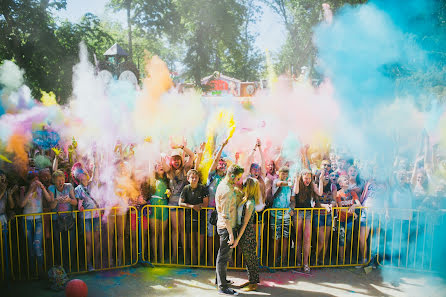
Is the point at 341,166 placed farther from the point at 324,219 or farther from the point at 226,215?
the point at 226,215

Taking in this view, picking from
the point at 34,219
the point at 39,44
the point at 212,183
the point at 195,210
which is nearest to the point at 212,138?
the point at 212,183

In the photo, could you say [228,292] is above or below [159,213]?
below

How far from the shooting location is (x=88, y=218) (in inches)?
211

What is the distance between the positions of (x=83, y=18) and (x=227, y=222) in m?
17.0

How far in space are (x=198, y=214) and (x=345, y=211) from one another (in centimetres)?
223

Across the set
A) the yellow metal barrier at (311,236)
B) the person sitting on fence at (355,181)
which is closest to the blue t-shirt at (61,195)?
the yellow metal barrier at (311,236)

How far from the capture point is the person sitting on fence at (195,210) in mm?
5391

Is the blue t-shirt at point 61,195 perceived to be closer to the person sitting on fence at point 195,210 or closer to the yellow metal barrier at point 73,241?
the yellow metal barrier at point 73,241

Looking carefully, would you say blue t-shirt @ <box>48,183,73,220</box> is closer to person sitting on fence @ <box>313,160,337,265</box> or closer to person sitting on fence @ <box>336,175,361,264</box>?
person sitting on fence @ <box>313,160,337,265</box>

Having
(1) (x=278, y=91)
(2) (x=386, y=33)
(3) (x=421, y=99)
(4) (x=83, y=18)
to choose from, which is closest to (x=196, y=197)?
(2) (x=386, y=33)

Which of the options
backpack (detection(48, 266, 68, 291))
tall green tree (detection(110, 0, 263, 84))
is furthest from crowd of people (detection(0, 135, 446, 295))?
tall green tree (detection(110, 0, 263, 84))

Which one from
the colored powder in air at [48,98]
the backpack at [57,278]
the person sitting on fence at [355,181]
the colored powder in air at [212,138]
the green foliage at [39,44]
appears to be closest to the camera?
the backpack at [57,278]

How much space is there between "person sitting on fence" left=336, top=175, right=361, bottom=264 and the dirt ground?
44 centimetres

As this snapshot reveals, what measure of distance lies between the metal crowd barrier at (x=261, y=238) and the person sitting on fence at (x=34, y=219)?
20 cm
